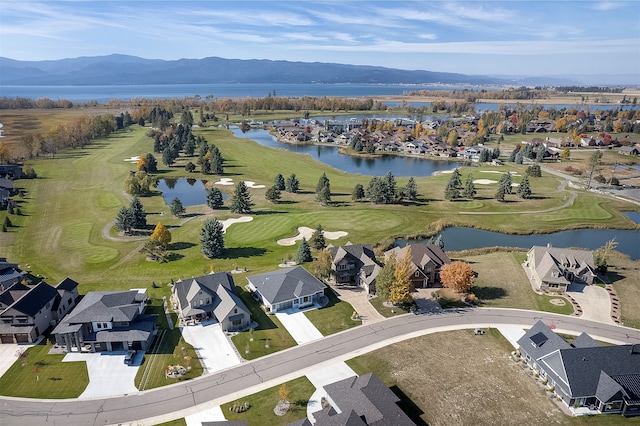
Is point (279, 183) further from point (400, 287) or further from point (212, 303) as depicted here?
point (400, 287)

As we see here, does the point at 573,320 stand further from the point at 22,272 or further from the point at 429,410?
the point at 22,272

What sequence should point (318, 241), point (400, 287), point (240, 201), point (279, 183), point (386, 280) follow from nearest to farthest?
1. point (400, 287)
2. point (386, 280)
3. point (318, 241)
4. point (240, 201)
5. point (279, 183)

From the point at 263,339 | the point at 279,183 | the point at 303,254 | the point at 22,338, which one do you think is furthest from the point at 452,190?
the point at 22,338

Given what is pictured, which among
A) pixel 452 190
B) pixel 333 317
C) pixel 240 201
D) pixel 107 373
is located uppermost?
pixel 452 190

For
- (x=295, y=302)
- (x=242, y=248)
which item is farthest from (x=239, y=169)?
(x=295, y=302)

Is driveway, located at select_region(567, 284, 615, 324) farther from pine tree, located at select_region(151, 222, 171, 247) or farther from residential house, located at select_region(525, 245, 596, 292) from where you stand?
pine tree, located at select_region(151, 222, 171, 247)

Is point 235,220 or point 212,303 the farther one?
point 235,220

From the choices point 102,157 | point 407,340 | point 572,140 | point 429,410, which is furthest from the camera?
point 572,140

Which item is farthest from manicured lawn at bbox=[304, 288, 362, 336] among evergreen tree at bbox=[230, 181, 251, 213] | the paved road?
evergreen tree at bbox=[230, 181, 251, 213]
